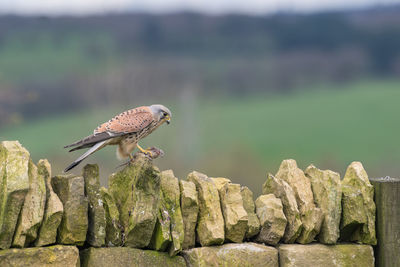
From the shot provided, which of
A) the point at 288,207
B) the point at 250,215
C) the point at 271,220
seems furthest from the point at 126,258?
the point at 288,207

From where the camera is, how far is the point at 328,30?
34219 mm

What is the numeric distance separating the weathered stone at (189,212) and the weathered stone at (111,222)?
1.66 feet

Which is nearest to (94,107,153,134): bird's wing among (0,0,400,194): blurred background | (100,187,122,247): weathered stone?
(100,187,122,247): weathered stone

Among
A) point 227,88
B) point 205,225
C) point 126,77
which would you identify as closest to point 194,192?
point 205,225

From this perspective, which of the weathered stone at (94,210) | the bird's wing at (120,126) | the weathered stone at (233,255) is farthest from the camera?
the bird's wing at (120,126)

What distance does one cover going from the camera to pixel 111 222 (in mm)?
4711

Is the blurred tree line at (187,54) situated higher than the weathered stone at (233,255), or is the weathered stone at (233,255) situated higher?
the blurred tree line at (187,54)

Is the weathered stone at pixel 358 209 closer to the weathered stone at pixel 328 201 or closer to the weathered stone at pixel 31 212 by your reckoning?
the weathered stone at pixel 328 201

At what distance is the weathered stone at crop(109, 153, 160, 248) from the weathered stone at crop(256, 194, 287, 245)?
91cm

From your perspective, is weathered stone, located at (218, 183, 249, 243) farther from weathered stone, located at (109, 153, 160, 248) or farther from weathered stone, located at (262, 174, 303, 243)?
Answer: weathered stone, located at (109, 153, 160, 248)

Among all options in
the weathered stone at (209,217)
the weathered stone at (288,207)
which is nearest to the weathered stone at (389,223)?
the weathered stone at (288,207)

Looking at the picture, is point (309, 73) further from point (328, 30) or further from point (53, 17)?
point (53, 17)

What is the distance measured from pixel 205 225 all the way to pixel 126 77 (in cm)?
2467

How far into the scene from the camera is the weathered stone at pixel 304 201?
16.9 feet
